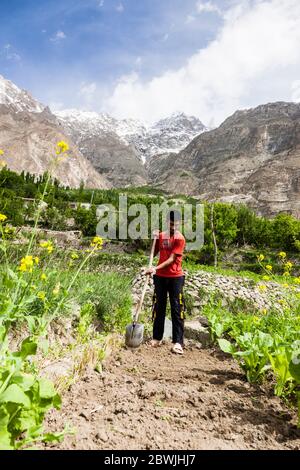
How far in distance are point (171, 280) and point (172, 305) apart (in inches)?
13.7

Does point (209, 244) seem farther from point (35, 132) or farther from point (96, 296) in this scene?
point (35, 132)

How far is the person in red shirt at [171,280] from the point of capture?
4852 millimetres

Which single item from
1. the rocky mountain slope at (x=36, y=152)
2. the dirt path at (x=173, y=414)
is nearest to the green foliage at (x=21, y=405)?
the dirt path at (x=173, y=414)

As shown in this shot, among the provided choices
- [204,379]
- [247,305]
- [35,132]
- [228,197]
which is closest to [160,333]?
[204,379]

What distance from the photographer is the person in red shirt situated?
485 centimetres

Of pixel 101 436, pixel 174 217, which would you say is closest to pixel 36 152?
pixel 174 217

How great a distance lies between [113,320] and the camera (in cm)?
509

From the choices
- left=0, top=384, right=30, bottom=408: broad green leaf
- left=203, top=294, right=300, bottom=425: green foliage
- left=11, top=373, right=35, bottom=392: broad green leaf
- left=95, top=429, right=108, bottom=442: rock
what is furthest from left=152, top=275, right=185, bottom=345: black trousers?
left=0, top=384, right=30, bottom=408: broad green leaf

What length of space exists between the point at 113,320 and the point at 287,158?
164632mm

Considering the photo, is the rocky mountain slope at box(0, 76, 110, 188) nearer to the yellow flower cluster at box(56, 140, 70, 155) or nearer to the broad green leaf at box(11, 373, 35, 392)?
the yellow flower cluster at box(56, 140, 70, 155)

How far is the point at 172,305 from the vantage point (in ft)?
16.1

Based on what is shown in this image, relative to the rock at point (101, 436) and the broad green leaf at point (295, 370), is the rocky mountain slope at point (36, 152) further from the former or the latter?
the rock at point (101, 436)

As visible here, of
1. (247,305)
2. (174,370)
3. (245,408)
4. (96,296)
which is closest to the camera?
(245,408)

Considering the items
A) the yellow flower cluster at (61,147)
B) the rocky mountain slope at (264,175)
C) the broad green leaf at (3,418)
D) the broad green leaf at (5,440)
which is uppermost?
the rocky mountain slope at (264,175)
